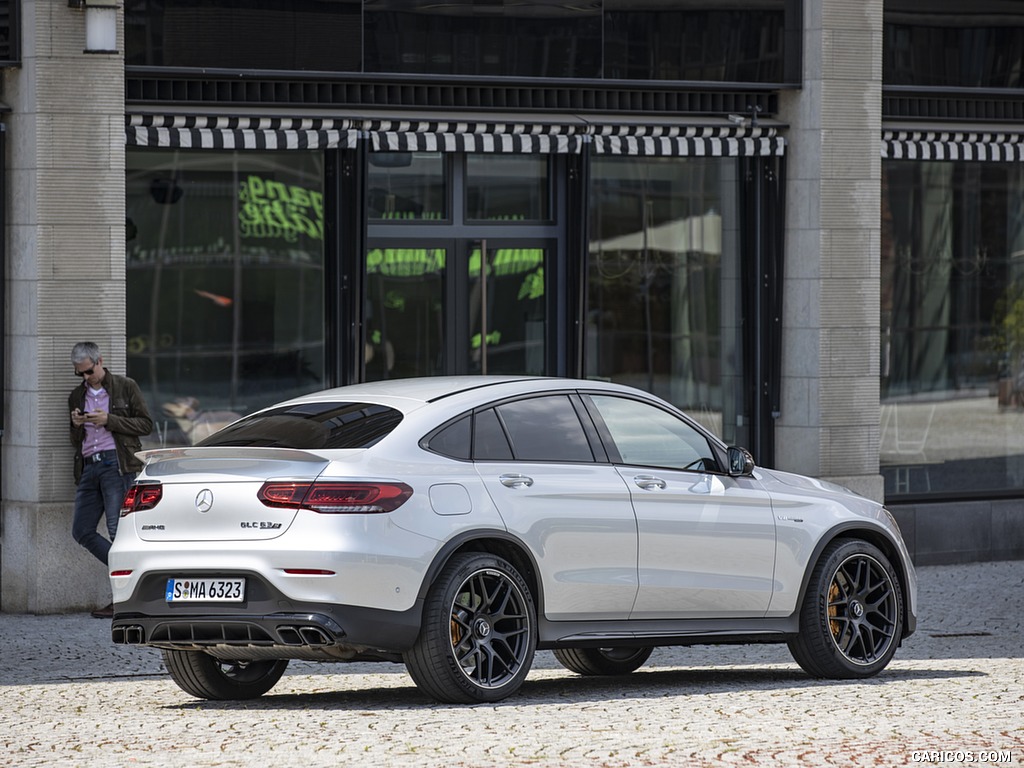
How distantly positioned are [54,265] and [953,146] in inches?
303

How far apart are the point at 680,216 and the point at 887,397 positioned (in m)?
2.49

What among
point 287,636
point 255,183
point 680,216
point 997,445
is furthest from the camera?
point 997,445

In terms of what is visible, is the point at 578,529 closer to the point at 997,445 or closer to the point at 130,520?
the point at 130,520

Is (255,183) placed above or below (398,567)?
above

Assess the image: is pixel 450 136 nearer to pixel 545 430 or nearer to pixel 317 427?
pixel 545 430

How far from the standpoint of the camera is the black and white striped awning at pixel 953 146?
662 inches

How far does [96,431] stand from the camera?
45.4ft

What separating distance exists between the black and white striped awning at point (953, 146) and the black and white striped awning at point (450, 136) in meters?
1.08

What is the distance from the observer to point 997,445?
1770 centimetres

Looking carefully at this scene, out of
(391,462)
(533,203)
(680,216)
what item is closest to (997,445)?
(680,216)

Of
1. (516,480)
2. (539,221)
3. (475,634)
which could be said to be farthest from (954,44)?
(475,634)

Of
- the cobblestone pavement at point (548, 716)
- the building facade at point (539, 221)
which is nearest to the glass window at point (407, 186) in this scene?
the building facade at point (539, 221)

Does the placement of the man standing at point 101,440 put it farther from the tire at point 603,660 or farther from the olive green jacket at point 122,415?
the tire at point 603,660

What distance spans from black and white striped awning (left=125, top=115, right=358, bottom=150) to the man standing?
1674 mm
